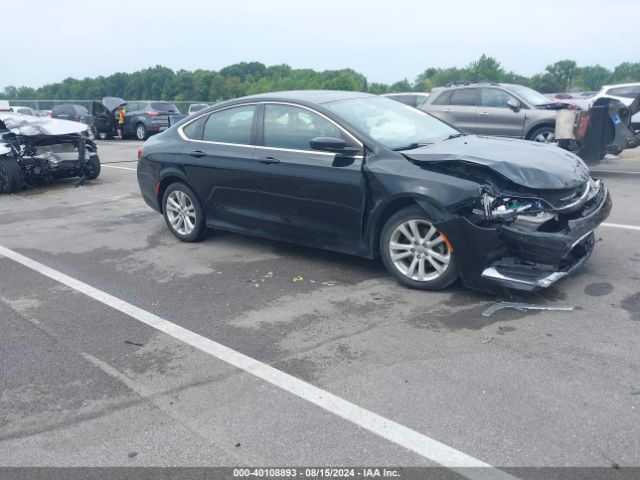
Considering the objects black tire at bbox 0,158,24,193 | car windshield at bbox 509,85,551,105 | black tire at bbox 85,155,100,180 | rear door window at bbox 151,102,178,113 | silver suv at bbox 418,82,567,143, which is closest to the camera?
black tire at bbox 0,158,24,193

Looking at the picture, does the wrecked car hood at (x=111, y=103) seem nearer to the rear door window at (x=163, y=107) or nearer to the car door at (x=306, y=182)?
the rear door window at (x=163, y=107)

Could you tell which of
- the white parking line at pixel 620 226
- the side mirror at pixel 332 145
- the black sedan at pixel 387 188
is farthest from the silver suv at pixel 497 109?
the side mirror at pixel 332 145

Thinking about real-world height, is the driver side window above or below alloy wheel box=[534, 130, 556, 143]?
above

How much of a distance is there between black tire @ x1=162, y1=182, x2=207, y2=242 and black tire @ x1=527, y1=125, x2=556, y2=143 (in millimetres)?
7933

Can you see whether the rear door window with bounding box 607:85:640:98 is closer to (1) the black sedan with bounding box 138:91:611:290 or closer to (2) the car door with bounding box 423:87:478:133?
(2) the car door with bounding box 423:87:478:133

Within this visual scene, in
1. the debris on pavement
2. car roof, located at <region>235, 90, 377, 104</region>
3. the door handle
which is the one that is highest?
car roof, located at <region>235, 90, 377, 104</region>

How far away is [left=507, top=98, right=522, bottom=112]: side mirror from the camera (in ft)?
43.4

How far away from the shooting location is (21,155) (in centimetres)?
1236

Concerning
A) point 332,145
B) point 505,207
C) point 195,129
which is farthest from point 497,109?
point 505,207

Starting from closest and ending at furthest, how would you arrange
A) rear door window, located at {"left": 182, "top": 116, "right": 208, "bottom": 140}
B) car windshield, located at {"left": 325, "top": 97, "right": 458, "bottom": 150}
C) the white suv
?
car windshield, located at {"left": 325, "top": 97, "right": 458, "bottom": 150}, rear door window, located at {"left": 182, "top": 116, "right": 208, "bottom": 140}, the white suv

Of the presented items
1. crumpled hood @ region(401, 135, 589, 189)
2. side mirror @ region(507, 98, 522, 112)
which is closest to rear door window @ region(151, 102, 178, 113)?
side mirror @ region(507, 98, 522, 112)

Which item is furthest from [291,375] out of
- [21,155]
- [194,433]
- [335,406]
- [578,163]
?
[21,155]

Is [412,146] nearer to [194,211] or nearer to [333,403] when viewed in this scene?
[194,211]

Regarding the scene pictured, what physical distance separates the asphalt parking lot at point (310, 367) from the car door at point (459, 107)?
7687 mm
